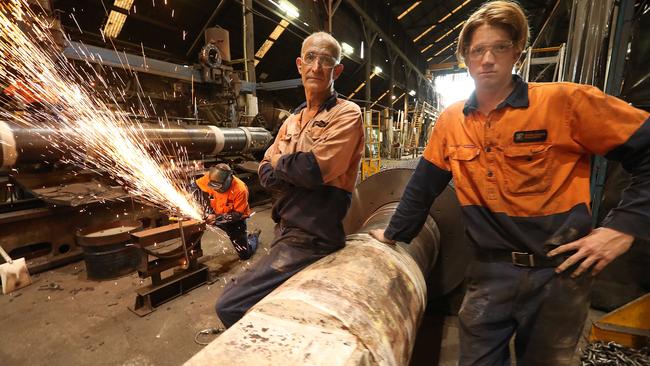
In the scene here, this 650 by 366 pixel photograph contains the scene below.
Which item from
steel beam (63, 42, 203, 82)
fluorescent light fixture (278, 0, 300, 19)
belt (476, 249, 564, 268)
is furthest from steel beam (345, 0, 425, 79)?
belt (476, 249, 564, 268)

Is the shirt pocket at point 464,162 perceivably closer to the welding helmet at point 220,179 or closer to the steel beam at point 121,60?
the welding helmet at point 220,179

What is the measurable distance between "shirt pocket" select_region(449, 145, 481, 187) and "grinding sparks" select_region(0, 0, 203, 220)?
334cm

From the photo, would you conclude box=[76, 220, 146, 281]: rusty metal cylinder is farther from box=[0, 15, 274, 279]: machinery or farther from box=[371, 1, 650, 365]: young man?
box=[371, 1, 650, 365]: young man

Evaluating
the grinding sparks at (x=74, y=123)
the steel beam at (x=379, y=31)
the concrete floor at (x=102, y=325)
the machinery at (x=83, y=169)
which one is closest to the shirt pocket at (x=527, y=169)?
the concrete floor at (x=102, y=325)

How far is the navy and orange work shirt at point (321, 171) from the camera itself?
5.10ft

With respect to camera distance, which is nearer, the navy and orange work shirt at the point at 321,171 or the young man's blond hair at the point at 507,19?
the young man's blond hair at the point at 507,19

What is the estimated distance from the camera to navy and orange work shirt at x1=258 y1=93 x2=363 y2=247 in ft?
5.10

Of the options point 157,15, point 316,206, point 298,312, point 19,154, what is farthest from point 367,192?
point 157,15

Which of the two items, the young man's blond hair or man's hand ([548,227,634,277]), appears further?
the young man's blond hair

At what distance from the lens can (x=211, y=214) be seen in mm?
4059

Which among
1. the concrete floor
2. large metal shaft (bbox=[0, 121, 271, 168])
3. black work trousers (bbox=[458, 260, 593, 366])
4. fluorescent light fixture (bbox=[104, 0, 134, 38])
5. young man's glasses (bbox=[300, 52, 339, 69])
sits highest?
fluorescent light fixture (bbox=[104, 0, 134, 38])

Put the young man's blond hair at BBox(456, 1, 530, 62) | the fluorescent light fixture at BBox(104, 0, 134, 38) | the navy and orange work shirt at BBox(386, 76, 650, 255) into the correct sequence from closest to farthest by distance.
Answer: the navy and orange work shirt at BBox(386, 76, 650, 255) < the young man's blond hair at BBox(456, 1, 530, 62) < the fluorescent light fixture at BBox(104, 0, 134, 38)

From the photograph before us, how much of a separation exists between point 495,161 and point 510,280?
50 cm

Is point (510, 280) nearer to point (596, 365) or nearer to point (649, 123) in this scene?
point (649, 123)
